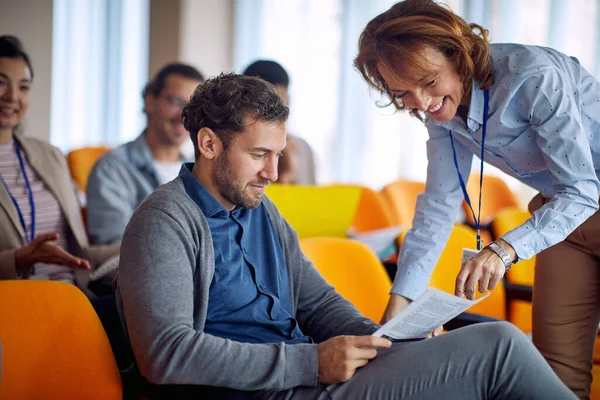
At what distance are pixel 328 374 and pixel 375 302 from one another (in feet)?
2.65

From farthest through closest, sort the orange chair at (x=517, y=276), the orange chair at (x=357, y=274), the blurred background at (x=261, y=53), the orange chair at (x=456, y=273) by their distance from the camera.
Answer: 1. the blurred background at (x=261, y=53)
2. the orange chair at (x=517, y=276)
3. the orange chair at (x=456, y=273)
4. the orange chair at (x=357, y=274)

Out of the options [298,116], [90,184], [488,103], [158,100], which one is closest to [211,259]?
[488,103]

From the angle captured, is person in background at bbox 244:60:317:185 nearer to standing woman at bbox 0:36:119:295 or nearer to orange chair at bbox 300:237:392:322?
A: standing woman at bbox 0:36:119:295

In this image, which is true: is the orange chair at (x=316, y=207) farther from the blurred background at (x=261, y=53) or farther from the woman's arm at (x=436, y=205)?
the blurred background at (x=261, y=53)

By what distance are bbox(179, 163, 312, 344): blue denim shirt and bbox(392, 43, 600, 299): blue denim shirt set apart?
0.41 m

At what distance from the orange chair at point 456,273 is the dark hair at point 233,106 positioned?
1.05 meters

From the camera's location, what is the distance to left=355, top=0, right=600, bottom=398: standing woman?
5.18ft

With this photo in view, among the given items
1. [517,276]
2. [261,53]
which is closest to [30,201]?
[517,276]

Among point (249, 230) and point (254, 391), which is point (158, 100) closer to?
point (249, 230)

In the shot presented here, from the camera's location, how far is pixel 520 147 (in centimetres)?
174

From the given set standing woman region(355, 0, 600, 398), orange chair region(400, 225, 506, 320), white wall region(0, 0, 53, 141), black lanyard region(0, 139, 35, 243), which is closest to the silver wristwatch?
standing woman region(355, 0, 600, 398)

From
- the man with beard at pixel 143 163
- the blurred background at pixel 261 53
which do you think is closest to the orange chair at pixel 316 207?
the man with beard at pixel 143 163

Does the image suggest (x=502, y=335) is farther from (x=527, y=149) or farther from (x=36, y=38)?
(x=36, y=38)

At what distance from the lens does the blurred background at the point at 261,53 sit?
5.20 m
